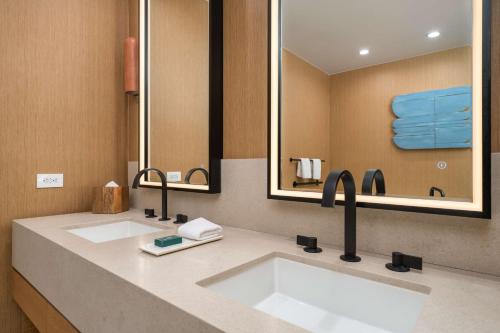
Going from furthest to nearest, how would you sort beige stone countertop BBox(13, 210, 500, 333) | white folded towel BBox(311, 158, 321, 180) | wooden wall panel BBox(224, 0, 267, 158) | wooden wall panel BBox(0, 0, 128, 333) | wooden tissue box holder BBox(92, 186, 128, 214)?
1. wooden tissue box holder BBox(92, 186, 128, 214)
2. wooden wall panel BBox(0, 0, 128, 333)
3. wooden wall panel BBox(224, 0, 267, 158)
4. white folded towel BBox(311, 158, 321, 180)
5. beige stone countertop BBox(13, 210, 500, 333)

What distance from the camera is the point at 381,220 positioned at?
92 cm

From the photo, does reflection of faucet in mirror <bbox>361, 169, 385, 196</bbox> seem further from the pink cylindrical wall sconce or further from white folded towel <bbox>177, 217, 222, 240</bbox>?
the pink cylindrical wall sconce

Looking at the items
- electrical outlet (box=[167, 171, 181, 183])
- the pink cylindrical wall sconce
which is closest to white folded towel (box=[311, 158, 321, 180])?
electrical outlet (box=[167, 171, 181, 183])

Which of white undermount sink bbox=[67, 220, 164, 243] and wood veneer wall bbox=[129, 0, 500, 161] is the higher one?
wood veneer wall bbox=[129, 0, 500, 161]

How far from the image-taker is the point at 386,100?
0.94 m

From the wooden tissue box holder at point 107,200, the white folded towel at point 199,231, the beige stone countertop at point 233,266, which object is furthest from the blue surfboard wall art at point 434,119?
the wooden tissue box holder at point 107,200

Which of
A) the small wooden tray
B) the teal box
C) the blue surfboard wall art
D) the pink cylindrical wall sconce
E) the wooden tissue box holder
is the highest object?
the pink cylindrical wall sconce

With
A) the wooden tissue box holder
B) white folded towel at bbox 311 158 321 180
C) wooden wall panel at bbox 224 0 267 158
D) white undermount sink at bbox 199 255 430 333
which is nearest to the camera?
white undermount sink at bbox 199 255 430 333

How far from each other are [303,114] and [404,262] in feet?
2.02

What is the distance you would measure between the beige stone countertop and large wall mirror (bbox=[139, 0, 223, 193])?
39cm

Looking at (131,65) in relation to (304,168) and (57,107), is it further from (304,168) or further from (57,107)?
(304,168)

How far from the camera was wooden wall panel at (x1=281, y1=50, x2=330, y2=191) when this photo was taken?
109cm

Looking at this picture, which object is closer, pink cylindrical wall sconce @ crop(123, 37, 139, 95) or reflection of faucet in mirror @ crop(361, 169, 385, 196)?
reflection of faucet in mirror @ crop(361, 169, 385, 196)

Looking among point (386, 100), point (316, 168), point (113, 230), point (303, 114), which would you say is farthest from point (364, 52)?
point (113, 230)
